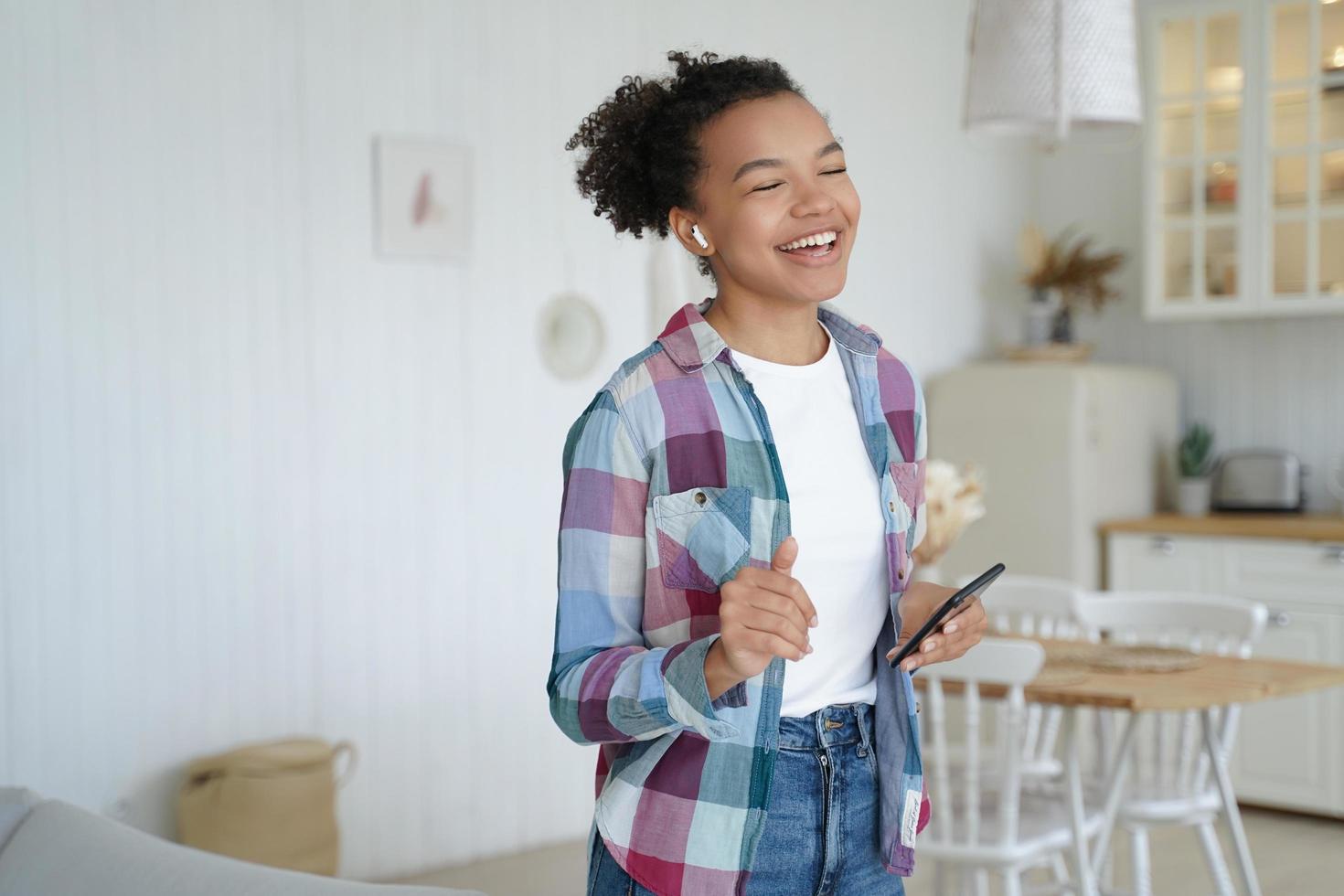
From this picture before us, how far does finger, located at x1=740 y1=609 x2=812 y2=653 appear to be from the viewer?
1.08 m

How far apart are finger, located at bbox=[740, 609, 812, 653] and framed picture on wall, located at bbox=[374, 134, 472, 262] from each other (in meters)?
3.00

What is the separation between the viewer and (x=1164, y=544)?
479 cm

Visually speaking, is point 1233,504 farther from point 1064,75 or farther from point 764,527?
point 764,527

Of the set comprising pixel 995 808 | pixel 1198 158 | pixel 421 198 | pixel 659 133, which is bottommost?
pixel 995 808

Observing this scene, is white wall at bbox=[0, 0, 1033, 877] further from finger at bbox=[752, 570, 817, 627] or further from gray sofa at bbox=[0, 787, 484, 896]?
finger at bbox=[752, 570, 817, 627]

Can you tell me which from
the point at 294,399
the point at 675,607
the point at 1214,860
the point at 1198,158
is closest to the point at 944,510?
the point at 1214,860

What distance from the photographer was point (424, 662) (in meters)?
3.97

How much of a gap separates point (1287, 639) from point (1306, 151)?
5.19 ft

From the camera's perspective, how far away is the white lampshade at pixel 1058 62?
2912 mm

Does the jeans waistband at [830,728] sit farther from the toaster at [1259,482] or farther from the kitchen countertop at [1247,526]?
the toaster at [1259,482]

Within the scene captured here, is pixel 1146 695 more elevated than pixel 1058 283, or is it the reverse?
pixel 1058 283

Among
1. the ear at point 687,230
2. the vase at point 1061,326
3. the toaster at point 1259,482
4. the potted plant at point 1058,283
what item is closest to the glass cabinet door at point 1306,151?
the toaster at point 1259,482

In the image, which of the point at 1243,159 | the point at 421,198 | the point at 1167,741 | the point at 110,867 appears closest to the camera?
the point at 110,867

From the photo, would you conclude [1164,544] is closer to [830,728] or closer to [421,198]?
[421,198]
